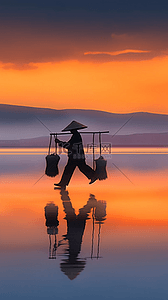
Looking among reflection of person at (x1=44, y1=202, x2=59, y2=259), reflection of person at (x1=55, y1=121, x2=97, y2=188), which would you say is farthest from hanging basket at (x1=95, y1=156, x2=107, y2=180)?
Result: reflection of person at (x1=44, y1=202, x2=59, y2=259)

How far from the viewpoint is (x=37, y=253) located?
5.37 meters

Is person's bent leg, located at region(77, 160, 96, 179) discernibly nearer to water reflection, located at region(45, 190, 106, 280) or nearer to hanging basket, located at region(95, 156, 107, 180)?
hanging basket, located at region(95, 156, 107, 180)

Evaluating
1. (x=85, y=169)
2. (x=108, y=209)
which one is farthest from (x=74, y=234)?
(x=85, y=169)

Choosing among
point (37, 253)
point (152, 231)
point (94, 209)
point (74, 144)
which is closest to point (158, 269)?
point (37, 253)

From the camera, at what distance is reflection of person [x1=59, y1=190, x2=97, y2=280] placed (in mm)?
4730

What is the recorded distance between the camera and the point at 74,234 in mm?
6484

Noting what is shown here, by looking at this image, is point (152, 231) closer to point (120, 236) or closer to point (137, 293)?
point (120, 236)

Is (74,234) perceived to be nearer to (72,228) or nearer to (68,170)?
(72,228)

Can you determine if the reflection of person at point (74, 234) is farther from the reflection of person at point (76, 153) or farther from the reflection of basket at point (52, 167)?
the reflection of basket at point (52, 167)

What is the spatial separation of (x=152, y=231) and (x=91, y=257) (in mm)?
1810

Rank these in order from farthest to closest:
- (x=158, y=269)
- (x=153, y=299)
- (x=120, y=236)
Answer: (x=120, y=236) < (x=158, y=269) < (x=153, y=299)

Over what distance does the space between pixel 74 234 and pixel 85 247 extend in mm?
845

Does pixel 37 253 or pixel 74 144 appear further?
pixel 74 144

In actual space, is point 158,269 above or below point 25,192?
below
